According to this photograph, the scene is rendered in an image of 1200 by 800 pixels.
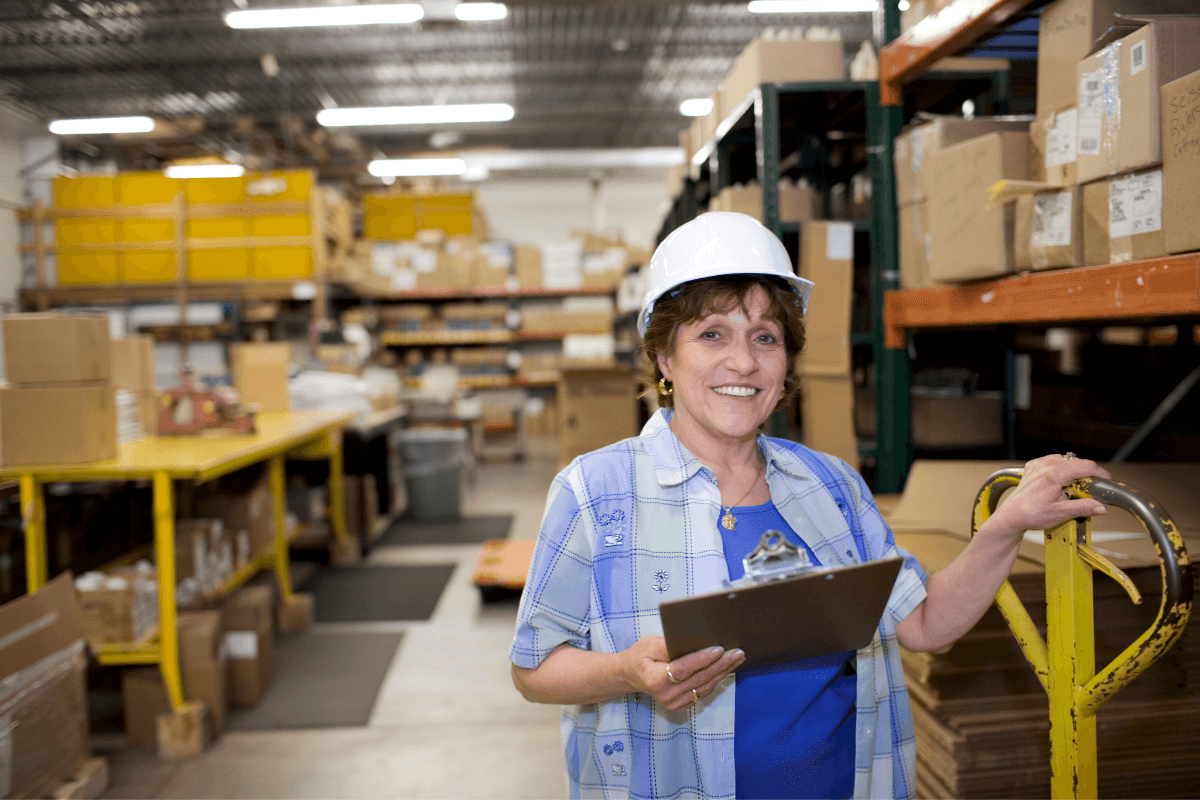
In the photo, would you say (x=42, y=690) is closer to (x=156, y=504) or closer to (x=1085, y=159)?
(x=156, y=504)

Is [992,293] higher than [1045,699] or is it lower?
higher

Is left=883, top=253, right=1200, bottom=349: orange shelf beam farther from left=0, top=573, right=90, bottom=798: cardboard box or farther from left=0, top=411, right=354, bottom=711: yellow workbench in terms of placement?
left=0, top=573, right=90, bottom=798: cardboard box

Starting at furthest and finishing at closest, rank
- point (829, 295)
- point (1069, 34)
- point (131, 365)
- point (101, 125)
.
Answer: point (101, 125)
point (131, 365)
point (829, 295)
point (1069, 34)

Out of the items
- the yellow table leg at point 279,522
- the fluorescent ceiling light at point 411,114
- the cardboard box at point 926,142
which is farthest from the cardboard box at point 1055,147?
the fluorescent ceiling light at point 411,114

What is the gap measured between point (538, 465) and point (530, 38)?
189 inches

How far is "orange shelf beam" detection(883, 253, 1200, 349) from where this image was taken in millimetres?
1303

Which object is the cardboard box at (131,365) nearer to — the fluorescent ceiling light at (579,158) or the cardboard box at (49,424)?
the cardboard box at (49,424)

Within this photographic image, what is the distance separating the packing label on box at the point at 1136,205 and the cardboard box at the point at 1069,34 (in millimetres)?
286

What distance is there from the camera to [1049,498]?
109 cm

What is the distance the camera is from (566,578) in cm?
114

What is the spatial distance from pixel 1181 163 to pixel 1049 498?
2.28 feet

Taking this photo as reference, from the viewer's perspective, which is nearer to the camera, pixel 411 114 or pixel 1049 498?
pixel 1049 498

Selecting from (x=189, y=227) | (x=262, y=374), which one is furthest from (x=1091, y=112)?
(x=189, y=227)

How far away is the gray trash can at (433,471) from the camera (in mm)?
5879
